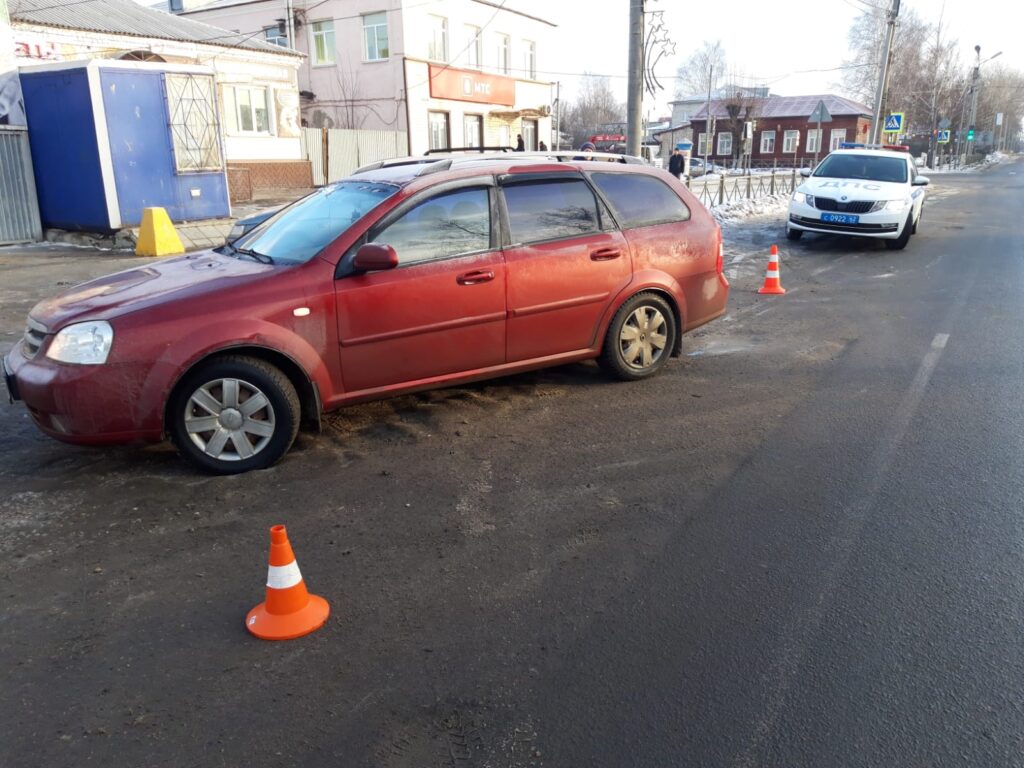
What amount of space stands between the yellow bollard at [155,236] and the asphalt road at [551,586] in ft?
26.7

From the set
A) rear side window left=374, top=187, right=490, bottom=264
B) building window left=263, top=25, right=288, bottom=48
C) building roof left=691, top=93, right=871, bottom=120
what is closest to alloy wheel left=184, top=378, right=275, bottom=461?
rear side window left=374, top=187, right=490, bottom=264

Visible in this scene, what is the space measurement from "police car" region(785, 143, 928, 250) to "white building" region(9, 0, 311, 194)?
45.4 ft

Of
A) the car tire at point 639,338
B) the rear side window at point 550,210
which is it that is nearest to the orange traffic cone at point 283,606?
the rear side window at point 550,210

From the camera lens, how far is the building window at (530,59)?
1518 inches

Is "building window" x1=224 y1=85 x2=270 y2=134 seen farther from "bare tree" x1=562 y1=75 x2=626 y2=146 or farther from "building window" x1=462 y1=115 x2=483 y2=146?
"bare tree" x1=562 y1=75 x2=626 y2=146

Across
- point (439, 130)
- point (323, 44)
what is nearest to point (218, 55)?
point (323, 44)

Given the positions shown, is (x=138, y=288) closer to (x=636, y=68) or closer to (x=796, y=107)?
(x=636, y=68)

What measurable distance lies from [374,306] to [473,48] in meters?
33.0

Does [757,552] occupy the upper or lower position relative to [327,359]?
lower

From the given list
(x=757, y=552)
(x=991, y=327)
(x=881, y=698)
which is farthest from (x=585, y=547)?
(x=991, y=327)

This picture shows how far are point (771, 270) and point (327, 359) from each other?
728cm

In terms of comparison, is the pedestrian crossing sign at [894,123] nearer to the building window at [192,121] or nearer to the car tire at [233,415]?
the building window at [192,121]

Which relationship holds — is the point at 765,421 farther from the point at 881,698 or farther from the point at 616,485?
the point at 881,698

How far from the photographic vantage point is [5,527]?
3.94 m
